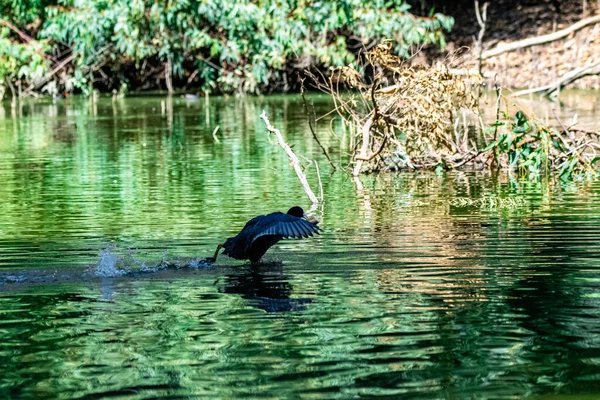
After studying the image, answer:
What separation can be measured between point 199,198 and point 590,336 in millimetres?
7646

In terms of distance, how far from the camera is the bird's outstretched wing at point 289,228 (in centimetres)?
896

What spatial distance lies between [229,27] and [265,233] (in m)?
21.5

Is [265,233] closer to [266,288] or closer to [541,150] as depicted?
[266,288]

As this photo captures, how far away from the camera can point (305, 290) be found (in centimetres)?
868

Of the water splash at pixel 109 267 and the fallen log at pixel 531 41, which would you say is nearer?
the water splash at pixel 109 267

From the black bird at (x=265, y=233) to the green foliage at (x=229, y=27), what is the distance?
61.0ft

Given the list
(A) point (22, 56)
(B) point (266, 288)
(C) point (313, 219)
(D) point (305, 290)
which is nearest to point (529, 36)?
(A) point (22, 56)

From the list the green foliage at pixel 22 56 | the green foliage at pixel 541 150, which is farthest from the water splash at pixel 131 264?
the green foliage at pixel 22 56

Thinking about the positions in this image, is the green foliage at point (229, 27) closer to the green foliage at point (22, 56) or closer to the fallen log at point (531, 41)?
the green foliage at point (22, 56)

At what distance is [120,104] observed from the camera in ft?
110

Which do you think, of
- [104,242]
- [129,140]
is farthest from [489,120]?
[104,242]

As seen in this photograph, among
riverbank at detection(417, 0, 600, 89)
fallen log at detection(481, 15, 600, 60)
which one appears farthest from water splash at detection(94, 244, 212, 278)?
riverbank at detection(417, 0, 600, 89)

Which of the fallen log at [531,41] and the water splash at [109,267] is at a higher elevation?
the fallen log at [531,41]

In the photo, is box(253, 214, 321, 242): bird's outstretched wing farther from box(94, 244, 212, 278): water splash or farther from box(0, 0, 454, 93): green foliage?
box(0, 0, 454, 93): green foliage
